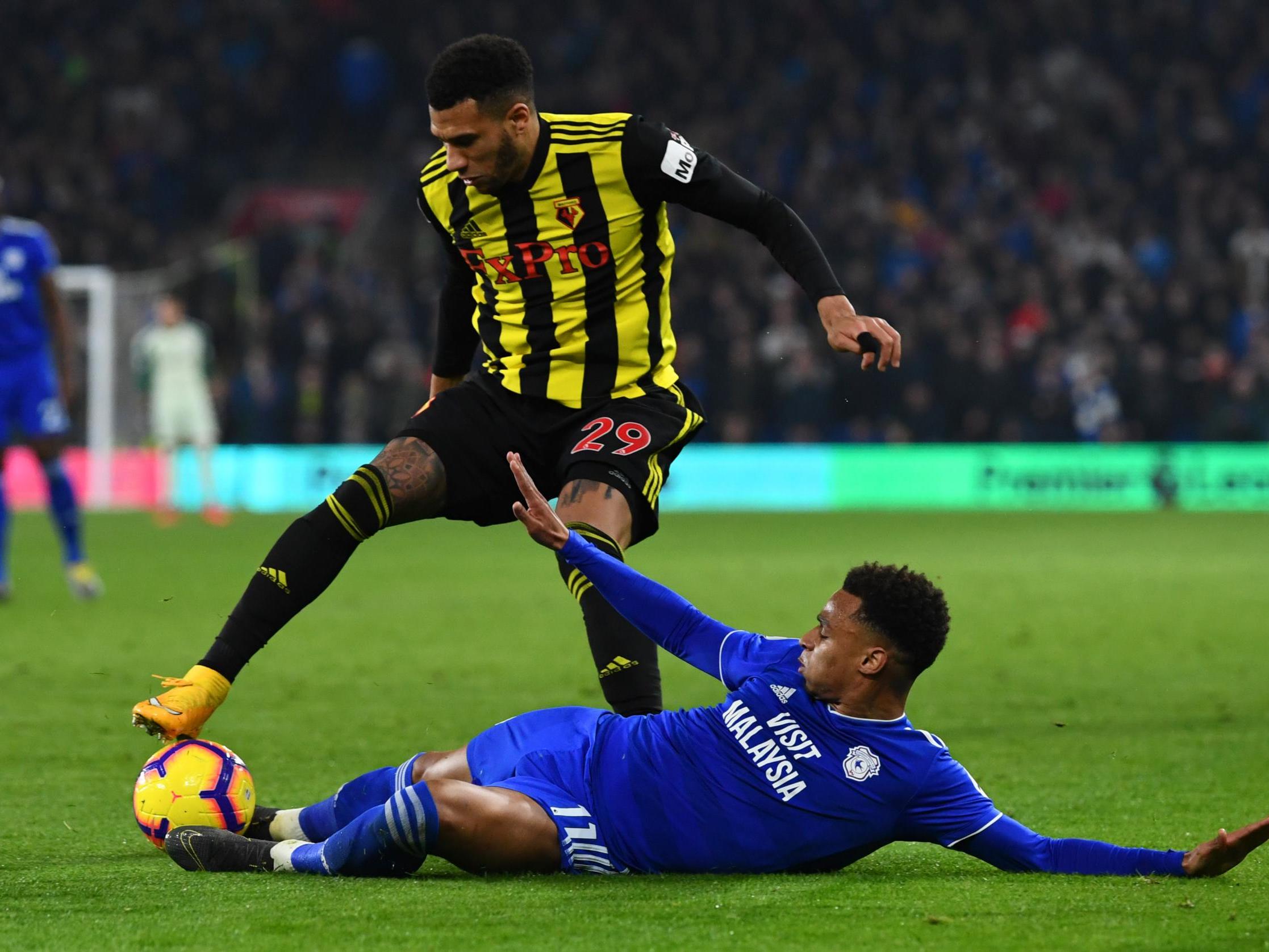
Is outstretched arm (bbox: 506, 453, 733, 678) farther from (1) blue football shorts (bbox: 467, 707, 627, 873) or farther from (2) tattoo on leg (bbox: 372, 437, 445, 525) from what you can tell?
(2) tattoo on leg (bbox: 372, 437, 445, 525)

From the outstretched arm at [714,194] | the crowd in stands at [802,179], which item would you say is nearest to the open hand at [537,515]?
the outstretched arm at [714,194]

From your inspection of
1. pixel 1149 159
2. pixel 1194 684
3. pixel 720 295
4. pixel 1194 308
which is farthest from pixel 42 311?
pixel 1149 159

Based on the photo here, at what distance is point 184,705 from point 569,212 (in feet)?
5.26

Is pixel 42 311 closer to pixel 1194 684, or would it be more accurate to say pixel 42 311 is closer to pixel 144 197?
pixel 1194 684

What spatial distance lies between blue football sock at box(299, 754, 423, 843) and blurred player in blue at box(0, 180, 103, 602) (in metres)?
6.34

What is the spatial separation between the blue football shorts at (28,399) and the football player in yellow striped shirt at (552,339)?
5751 mm

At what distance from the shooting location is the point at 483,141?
4.71 metres

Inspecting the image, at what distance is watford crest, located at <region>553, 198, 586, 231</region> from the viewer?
193 inches

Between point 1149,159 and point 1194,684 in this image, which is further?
point 1149,159

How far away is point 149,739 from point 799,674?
303 centimetres

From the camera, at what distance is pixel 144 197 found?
2400 centimetres

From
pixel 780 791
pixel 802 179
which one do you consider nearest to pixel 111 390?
pixel 802 179

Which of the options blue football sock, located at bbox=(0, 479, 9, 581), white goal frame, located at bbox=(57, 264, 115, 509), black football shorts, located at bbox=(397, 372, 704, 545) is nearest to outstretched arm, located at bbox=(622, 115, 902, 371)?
black football shorts, located at bbox=(397, 372, 704, 545)

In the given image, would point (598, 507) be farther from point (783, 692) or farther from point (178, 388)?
point (178, 388)
